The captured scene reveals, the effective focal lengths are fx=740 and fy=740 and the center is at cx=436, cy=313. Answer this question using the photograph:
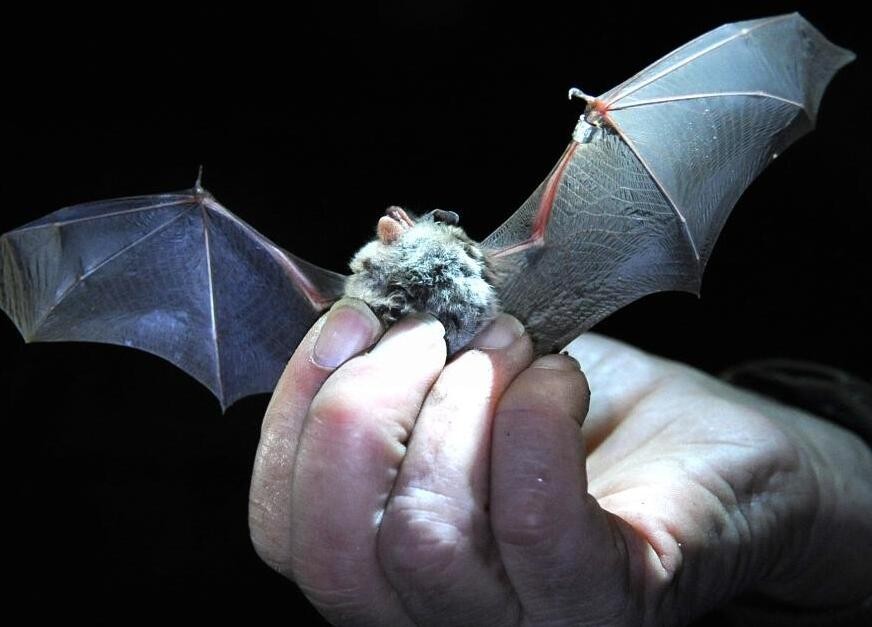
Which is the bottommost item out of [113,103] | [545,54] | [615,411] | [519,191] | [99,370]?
[615,411]

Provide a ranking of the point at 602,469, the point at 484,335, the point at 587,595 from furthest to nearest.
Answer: the point at 602,469 → the point at 484,335 → the point at 587,595

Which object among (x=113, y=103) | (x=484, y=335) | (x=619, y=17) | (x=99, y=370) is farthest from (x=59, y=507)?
(x=619, y=17)

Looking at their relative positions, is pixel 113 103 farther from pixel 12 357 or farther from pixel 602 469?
pixel 602 469

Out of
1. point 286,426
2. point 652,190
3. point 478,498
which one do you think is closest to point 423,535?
point 478,498

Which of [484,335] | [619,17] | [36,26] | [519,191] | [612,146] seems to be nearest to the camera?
[484,335]

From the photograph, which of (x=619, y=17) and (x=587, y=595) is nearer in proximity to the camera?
(x=587, y=595)

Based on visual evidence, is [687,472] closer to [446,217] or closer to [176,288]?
[446,217]
